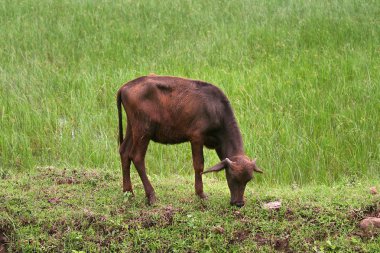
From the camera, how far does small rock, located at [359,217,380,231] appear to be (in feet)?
14.2

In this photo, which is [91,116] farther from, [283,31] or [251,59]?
[283,31]

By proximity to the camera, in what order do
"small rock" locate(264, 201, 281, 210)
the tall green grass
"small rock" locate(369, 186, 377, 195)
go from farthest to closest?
1. the tall green grass
2. "small rock" locate(369, 186, 377, 195)
3. "small rock" locate(264, 201, 281, 210)

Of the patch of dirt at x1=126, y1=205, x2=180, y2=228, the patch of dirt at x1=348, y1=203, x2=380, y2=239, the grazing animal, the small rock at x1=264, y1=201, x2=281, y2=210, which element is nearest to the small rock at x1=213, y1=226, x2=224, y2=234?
the grazing animal

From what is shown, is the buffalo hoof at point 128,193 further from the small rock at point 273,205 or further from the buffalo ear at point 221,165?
the small rock at point 273,205

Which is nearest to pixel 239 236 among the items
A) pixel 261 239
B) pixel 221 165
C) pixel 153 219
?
pixel 261 239

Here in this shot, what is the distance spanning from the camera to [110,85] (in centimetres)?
798

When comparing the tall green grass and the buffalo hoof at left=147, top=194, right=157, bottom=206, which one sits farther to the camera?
the tall green grass

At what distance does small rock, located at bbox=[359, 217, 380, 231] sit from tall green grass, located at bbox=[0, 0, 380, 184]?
52.4 inches

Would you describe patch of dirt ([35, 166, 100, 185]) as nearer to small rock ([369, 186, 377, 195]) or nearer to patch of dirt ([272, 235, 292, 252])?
patch of dirt ([272, 235, 292, 252])

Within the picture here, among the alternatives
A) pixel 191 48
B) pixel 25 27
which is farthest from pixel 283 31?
pixel 25 27

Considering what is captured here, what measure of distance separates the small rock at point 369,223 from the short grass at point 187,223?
0.16 feet

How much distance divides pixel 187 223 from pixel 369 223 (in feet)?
4.30

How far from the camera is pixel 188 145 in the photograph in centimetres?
670

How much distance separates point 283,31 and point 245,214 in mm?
5905
